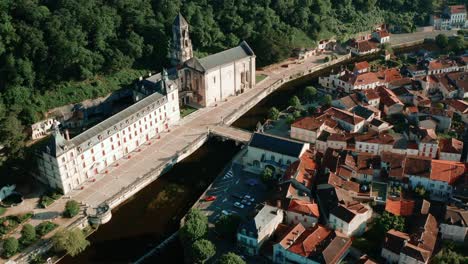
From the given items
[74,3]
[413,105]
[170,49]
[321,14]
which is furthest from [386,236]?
[321,14]

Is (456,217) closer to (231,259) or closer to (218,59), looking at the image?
(231,259)

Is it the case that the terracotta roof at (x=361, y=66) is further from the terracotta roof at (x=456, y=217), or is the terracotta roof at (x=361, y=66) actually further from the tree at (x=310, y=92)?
the terracotta roof at (x=456, y=217)

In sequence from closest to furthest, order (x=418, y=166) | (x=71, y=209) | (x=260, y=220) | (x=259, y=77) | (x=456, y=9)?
(x=260, y=220)
(x=71, y=209)
(x=418, y=166)
(x=259, y=77)
(x=456, y=9)

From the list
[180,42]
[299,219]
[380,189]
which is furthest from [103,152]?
[380,189]

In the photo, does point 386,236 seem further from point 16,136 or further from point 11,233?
point 16,136

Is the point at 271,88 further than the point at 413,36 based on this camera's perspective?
No

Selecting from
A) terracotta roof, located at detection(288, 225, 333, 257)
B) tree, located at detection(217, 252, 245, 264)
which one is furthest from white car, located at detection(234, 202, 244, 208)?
tree, located at detection(217, 252, 245, 264)
